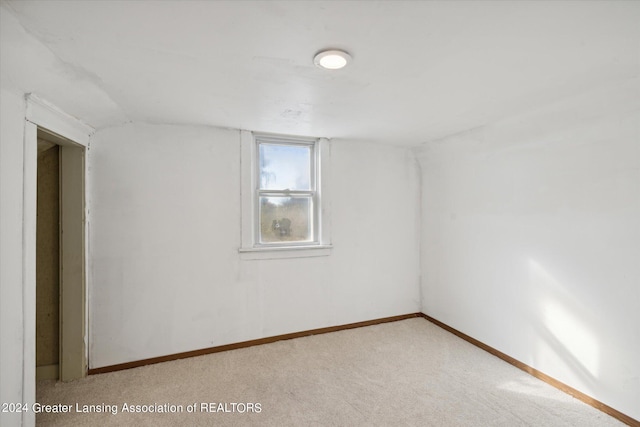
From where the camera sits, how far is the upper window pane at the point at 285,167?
3.23 meters

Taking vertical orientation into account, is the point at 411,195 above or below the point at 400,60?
below

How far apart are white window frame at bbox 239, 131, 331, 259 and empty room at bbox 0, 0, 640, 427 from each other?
4cm

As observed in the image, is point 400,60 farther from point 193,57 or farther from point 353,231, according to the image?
point 353,231

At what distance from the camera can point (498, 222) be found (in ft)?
9.26

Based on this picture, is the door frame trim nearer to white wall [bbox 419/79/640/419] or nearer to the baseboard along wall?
the baseboard along wall

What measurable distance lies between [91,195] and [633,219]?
13.6 feet

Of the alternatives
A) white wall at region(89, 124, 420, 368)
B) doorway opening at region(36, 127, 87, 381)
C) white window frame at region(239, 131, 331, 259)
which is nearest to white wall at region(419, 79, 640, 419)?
white wall at region(89, 124, 420, 368)

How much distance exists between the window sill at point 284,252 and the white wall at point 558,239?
156cm

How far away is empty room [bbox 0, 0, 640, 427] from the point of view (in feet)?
4.67

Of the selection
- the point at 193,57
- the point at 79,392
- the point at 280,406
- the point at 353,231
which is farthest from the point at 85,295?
the point at 353,231

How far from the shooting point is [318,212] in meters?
3.38

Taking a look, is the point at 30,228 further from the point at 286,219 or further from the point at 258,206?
the point at 286,219

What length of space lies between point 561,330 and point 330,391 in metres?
1.89

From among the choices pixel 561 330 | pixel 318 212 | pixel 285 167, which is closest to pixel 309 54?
pixel 285 167
